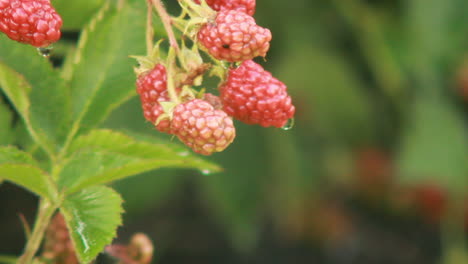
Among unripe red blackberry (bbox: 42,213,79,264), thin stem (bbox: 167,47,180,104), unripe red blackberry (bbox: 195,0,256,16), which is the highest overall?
unripe red blackberry (bbox: 195,0,256,16)

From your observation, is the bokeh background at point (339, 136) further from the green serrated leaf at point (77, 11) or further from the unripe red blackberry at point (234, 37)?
the unripe red blackberry at point (234, 37)

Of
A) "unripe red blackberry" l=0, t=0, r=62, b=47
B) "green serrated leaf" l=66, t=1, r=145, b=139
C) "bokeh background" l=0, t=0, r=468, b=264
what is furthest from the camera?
"bokeh background" l=0, t=0, r=468, b=264

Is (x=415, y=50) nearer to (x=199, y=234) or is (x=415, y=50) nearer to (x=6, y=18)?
(x=199, y=234)

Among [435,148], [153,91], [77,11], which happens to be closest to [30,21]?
[153,91]

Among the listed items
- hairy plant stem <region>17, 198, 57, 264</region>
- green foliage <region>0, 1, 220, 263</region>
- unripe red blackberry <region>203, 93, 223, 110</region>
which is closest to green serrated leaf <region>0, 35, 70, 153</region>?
green foliage <region>0, 1, 220, 263</region>

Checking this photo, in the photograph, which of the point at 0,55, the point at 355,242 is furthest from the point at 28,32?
the point at 355,242

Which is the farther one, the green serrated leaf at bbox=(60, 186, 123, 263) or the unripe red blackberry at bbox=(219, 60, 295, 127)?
the unripe red blackberry at bbox=(219, 60, 295, 127)

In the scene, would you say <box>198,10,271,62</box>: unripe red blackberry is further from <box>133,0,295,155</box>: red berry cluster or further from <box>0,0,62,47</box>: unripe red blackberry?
<box>0,0,62,47</box>: unripe red blackberry
